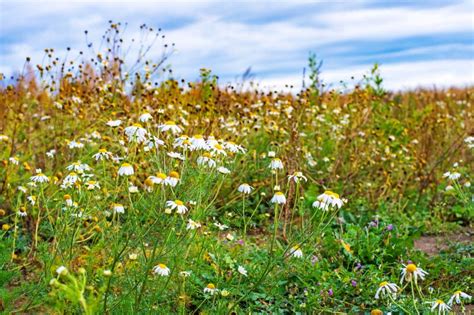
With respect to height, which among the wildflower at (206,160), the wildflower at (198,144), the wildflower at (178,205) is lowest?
the wildflower at (178,205)

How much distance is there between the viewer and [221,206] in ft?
17.8

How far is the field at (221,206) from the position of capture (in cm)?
307

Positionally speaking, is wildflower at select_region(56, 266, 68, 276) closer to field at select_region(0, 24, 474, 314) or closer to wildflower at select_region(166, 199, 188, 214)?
field at select_region(0, 24, 474, 314)

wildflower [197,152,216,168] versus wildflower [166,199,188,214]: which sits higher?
wildflower [197,152,216,168]

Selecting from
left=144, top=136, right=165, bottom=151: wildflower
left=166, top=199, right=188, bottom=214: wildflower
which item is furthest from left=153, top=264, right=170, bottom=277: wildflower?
left=144, top=136, right=165, bottom=151: wildflower

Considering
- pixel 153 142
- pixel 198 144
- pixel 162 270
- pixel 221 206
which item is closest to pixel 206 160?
pixel 198 144

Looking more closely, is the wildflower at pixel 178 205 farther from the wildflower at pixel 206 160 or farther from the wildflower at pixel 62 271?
the wildflower at pixel 62 271

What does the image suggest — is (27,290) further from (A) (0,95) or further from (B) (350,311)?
(A) (0,95)

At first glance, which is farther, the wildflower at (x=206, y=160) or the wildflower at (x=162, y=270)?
the wildflower at (x=206, y=160)

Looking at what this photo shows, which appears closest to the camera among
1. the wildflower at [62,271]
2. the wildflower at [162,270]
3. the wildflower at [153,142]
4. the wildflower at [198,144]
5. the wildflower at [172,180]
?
the wildflower at [62,271]

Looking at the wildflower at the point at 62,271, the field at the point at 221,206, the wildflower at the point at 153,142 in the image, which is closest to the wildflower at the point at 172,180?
the field at the point at 221,206

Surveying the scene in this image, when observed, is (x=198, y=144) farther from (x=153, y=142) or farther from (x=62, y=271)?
(x=62, y=271)

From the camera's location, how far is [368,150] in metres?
6.54

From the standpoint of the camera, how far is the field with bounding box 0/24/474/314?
10.1ft
